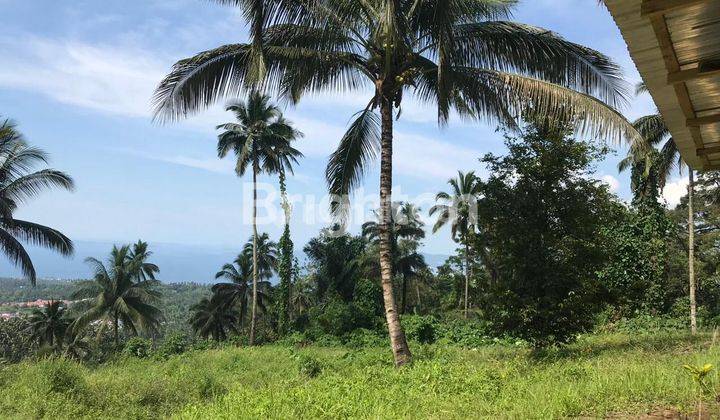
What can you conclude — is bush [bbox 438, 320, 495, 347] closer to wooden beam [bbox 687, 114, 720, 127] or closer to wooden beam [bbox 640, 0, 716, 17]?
wooden beam [bbox 687, 114, 720, 127]

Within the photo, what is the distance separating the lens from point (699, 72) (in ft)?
8.39

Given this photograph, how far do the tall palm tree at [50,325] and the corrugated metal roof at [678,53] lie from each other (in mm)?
39938

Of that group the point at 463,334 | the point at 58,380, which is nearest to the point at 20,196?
the point at 58,380

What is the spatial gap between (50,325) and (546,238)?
35.6m

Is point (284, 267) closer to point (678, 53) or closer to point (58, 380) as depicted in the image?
point (58, 380)

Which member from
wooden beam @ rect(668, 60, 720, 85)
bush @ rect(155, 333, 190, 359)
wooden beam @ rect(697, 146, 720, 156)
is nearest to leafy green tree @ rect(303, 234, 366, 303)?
bush @ rect(155, 333, 190, 359)

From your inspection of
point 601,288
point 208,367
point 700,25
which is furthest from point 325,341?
point 700,25

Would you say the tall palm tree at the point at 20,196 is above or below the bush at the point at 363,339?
above

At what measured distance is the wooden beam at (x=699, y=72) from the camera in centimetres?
255

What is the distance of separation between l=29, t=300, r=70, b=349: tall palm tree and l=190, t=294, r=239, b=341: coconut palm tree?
915 centimetres

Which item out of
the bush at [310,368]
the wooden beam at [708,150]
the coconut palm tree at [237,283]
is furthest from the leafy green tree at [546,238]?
the coconut palm tree at [237,283]

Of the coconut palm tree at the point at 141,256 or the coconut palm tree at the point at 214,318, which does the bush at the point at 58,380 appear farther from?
the coconut palm tree at the point at 214,318

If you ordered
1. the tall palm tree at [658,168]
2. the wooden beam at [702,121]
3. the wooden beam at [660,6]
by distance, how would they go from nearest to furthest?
the wooden beam at [660,6] < the wooden beam at [702,121] < the tall palm tree at [658,168]

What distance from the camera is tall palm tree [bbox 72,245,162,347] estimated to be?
3141 centimetres
